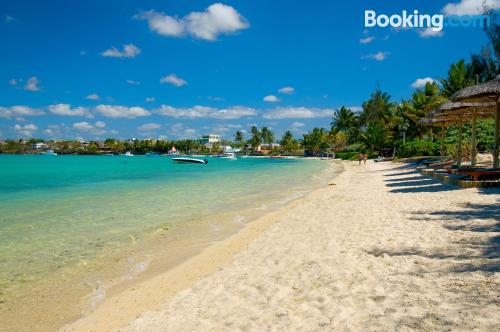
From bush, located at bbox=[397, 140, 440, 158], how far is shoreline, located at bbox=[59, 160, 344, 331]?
32438 millimetres

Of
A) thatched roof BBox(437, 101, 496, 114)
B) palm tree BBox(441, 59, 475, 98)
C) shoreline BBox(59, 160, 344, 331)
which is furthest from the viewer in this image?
palm tree BBox(441, 59, 475, 98)

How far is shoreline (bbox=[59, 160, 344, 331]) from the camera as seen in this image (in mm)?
4605

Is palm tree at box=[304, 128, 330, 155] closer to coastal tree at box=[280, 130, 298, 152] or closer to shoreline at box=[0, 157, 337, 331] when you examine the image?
coastal tree at box=[280, 130, 298, 152]

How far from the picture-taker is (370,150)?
62094mm

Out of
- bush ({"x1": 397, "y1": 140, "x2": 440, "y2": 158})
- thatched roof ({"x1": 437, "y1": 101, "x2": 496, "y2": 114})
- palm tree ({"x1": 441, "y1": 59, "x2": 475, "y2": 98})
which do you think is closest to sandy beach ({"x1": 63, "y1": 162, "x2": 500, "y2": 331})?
thatched roof ({"x1": 437, "y1": 101, "x2": 496, "y2": 114})

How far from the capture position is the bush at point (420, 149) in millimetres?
35319

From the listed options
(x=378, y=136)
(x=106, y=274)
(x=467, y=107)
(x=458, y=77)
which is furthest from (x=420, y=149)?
(x=106, y=274)

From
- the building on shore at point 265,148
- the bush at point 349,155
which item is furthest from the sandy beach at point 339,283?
the building on shore at point 265,148

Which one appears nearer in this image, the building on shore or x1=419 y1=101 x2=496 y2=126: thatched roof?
x1=419 y1=101 x2=496 y2=126: thatched roof

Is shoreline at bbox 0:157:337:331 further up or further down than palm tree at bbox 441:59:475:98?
further down

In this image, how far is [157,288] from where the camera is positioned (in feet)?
18.5

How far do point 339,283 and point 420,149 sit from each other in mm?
37808

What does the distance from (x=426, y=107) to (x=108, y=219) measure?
40159 mm

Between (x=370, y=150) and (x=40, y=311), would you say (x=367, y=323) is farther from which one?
(x=370, y=150)
